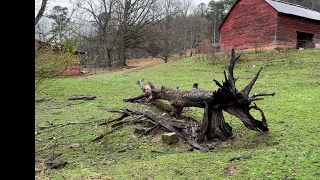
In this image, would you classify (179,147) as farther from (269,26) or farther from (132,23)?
(132,23)

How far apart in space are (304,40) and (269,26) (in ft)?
15.2

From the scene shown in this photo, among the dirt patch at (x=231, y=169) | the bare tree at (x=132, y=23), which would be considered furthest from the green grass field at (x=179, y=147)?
the bare tree at (x=132, y=23)

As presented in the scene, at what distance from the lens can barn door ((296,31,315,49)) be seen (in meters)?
28.2

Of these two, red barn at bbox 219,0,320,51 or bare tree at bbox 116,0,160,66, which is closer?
red barn at bbox 219,0,320,51

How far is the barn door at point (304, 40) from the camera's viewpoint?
1109 inches

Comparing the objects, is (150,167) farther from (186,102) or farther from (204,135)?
(186,102)

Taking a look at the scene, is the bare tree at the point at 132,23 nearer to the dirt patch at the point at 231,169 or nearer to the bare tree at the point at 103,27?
the bare tree at the point at 103,27

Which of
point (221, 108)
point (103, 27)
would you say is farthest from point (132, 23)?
point (221, 108)

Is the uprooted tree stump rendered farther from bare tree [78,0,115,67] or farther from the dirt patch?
bare tree [78,0,115,67]

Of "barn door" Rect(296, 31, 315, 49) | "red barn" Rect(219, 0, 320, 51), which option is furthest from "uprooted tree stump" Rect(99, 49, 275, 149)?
"barn door" Rect(296, 31, 315, 49)

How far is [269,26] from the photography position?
26203 millimetres

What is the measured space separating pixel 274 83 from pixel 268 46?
38.9 ft

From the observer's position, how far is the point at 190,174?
4.50 metres
